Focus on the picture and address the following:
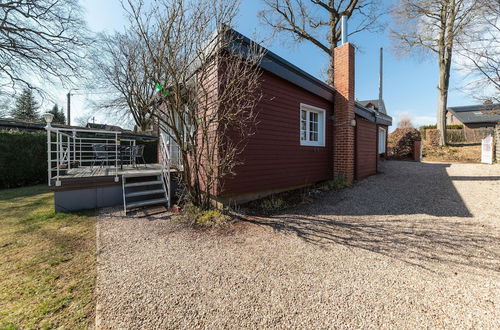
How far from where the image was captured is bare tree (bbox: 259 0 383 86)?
12.4m

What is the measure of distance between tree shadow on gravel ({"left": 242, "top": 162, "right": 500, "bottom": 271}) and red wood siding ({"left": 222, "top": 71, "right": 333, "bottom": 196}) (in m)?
0.92

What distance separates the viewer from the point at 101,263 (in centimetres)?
257

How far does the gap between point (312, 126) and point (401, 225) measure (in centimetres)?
398

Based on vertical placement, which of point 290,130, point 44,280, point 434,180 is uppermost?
point 290,130

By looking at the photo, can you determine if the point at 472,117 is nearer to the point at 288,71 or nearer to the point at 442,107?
the point at 442,107

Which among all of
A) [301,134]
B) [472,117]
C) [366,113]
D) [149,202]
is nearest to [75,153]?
[149,202]

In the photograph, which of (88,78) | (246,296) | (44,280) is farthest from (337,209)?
(88,78)

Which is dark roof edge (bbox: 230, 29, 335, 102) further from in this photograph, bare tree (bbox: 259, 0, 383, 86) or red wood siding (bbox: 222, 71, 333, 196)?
bare tree (bbox: 259, 0, 383, 86)

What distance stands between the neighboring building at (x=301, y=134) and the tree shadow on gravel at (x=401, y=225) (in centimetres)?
96

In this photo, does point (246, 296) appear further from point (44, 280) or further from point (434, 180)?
point (434, 180)

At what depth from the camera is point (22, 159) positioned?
8.07 metres

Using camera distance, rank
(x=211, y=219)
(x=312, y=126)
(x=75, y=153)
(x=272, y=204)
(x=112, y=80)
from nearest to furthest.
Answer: (x=211, y=219) → (x=272, y=204) → (x=312, y=126) → (x=75, y=153) → (x=112, y=80)

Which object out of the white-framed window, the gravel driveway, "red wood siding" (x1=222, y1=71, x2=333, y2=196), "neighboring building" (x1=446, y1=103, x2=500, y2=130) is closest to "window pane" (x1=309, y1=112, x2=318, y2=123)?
the white-framed window

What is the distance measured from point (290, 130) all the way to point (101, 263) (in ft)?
16.1
